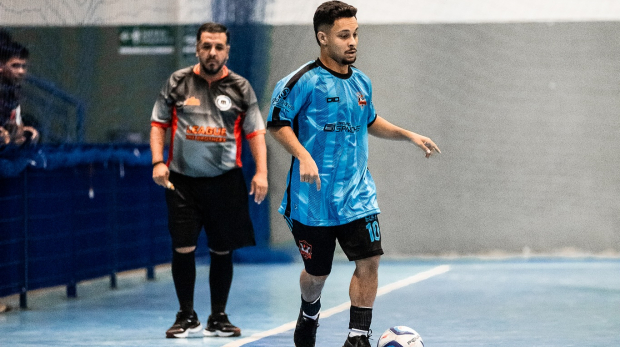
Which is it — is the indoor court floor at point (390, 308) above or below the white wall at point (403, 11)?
below

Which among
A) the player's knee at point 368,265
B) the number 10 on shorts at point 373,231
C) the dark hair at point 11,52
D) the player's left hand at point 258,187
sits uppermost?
the dark hair at point 11,52

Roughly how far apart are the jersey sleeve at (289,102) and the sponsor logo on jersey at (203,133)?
1450mm

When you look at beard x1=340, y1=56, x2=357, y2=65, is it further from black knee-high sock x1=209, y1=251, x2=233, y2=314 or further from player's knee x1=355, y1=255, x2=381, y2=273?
black knee-high sock x1=209, y1=251, x2=233, y2=314

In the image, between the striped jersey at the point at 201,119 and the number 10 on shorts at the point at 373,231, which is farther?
the striped jersey at the point at 201,119

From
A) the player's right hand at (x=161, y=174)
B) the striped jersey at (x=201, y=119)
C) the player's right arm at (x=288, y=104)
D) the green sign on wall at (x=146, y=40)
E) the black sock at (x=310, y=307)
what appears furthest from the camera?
the green sign on wall at (x=146, y=40)

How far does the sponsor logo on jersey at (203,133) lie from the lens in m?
6.71

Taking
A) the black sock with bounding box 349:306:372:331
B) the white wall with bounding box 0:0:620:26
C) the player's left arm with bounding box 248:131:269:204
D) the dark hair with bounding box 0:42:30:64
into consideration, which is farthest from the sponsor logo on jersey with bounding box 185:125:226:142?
the white wall with bounding box 0:0:620:26

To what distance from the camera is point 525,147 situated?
12.3 meters

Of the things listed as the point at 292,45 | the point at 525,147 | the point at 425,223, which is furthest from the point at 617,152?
the point at 292,45

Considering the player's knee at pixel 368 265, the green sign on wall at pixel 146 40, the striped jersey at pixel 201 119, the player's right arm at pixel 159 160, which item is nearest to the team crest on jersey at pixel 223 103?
the striped jersey at pixel 201 119

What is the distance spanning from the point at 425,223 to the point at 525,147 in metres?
1.61

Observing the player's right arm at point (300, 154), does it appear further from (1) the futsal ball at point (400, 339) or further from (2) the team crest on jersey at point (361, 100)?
(1) the futsal ball at point (400, 339)

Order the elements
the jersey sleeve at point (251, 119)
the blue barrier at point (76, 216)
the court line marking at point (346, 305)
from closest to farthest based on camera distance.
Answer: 1. the court line marking at point (346, 305)
2. the jersey sleeve at point (251, 119)
3. the blue barrier at point (76, 216)

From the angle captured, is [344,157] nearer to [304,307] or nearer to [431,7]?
[304,307]
